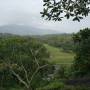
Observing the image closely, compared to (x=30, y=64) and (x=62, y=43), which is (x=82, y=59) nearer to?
(x=30, y=64)

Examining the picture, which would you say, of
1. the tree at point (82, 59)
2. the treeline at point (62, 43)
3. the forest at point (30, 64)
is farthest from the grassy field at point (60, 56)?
the tree at point (82, 59)

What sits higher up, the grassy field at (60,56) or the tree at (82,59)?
the tree at (82,59)

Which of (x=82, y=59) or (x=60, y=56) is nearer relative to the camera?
(x=82, y=59)

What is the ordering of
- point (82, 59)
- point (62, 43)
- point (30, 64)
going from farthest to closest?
point (62, 43) → point (30, 64) → point (82, 59)

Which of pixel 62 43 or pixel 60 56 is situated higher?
pixel 62 43

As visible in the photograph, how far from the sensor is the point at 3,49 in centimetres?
4016

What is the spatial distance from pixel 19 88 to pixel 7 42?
746 cm

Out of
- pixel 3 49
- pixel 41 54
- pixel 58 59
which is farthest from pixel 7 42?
pixel 58 59

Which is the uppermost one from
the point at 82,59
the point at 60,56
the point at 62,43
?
the point at 82,59

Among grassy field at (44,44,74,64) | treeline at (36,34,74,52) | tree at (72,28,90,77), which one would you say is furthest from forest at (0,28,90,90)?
treeline at (36,34,74,52)

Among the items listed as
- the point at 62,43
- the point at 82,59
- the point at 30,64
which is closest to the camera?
the point at 82,59

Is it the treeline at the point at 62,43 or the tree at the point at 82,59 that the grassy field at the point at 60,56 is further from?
the tree at the point at 82,59

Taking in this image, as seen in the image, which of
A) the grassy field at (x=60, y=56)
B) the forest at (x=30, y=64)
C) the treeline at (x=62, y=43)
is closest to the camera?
the forest at (x=30, y=64)

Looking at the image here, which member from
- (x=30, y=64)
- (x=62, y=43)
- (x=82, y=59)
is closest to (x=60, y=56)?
(x=62, y=43)
